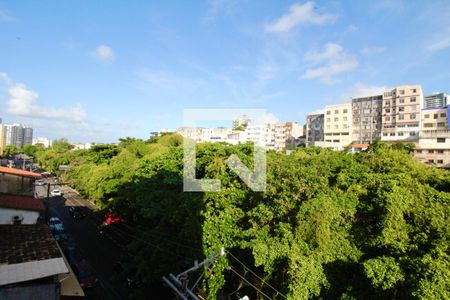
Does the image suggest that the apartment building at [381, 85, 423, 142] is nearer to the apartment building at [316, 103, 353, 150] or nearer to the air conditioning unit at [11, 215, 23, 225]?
the apartment building at [316, 103, 353, 150]

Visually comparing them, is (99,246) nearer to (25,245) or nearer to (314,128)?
(25,245)

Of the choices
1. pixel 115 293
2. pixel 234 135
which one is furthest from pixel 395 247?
pixel 234 135

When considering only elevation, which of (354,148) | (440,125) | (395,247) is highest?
(440,125)

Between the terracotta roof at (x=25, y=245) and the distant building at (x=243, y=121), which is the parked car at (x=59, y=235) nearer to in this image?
the terracotta roof at (x=25, y=245)

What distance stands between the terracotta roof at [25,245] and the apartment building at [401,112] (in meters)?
40.1

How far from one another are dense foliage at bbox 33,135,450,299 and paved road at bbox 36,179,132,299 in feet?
9.99

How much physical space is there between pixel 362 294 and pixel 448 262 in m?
1.67

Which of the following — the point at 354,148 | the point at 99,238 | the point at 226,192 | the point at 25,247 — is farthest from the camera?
the point at 354,148

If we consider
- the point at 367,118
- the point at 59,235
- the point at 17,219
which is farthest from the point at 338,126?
the point at 17,219

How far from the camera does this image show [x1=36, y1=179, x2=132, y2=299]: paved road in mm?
11078

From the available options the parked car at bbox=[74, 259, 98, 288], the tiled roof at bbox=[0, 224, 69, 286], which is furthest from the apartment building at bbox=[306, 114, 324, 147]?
the tiled roof at bbox=[0, 224, 69, 286]

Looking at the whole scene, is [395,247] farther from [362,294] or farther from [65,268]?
[65,268]

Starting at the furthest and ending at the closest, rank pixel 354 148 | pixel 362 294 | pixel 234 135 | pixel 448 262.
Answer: pixel 234 135, pixel 354 148, pixel 362 294, pixel 448 262

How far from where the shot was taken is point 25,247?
6.28m
